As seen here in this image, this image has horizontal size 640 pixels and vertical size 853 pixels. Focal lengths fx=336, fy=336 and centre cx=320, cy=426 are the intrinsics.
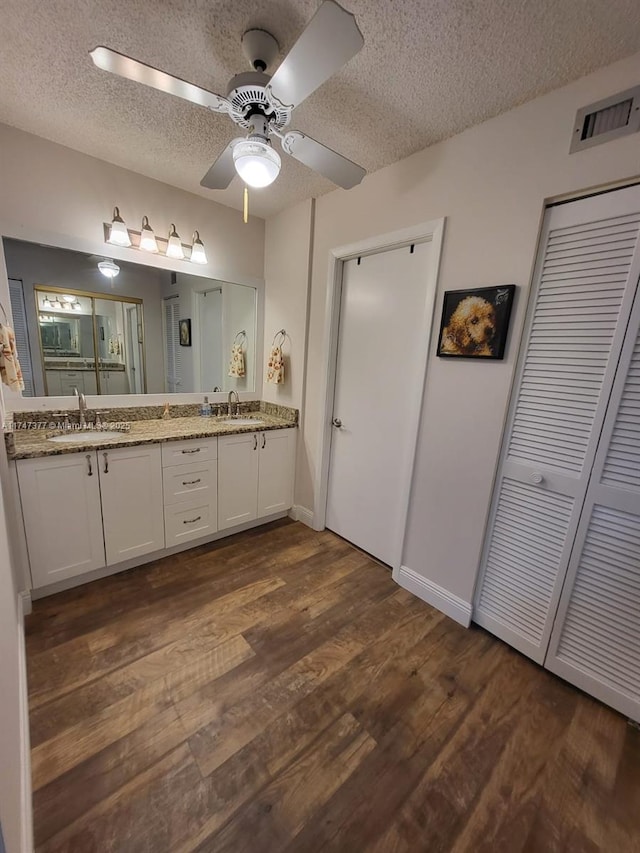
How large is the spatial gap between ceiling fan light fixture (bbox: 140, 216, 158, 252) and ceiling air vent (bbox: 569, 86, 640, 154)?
2365 millimetres

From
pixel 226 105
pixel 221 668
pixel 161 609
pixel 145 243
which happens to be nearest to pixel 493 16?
pixel 226 105

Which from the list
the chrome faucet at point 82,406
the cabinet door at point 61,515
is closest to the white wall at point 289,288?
the chrome faucet at point 82,406

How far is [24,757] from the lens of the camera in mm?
1085

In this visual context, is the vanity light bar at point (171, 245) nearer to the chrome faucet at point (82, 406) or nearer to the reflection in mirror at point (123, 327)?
the reflection in mirror at point (123, 327)

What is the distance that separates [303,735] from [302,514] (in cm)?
167

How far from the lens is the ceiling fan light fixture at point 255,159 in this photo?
4.10 feet

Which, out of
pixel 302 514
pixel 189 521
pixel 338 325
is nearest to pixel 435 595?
pixel 302 514

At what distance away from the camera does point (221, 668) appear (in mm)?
1527

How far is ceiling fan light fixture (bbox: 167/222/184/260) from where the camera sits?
2.35 m

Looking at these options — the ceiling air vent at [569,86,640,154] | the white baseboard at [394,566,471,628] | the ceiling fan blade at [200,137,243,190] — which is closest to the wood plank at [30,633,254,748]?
the white baseboard at [394,566,471,628]

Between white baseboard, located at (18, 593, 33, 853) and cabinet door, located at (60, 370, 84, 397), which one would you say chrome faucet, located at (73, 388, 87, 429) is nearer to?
cabinet door, located at (60, 370, 84, 397)

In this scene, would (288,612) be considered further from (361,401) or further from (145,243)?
(145,243)

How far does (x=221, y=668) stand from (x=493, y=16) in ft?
8.78

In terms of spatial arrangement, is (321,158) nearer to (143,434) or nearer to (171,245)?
(171,245)
